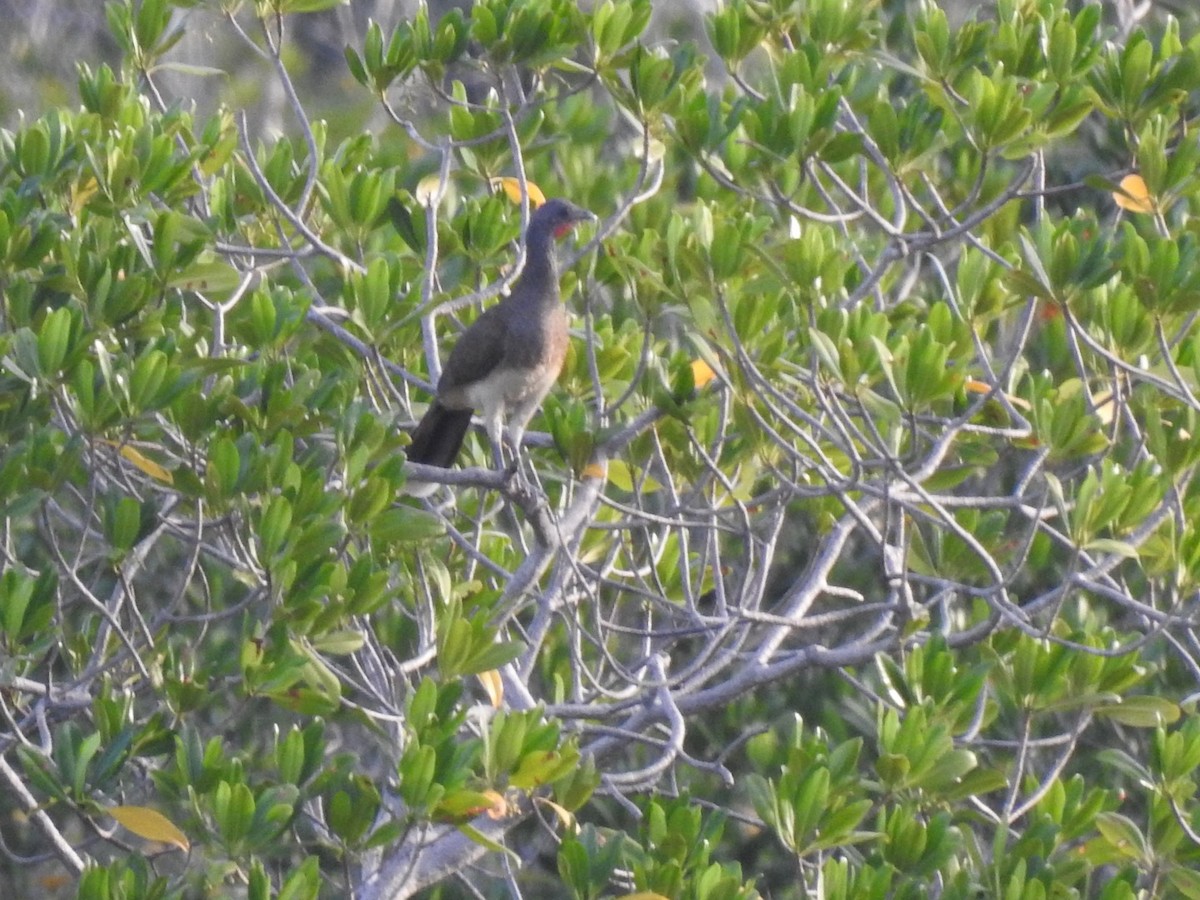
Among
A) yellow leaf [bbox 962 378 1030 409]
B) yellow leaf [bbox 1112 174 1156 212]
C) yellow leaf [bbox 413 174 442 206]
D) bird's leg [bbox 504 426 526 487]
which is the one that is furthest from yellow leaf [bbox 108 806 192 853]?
yellow leaf [bbox 1112 174 1156 212]

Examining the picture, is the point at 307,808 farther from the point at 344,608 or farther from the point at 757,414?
the point at 757,414

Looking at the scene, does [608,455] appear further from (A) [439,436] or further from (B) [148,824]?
(B) [148,824]

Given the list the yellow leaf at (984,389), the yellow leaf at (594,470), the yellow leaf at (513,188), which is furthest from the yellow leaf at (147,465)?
the yellow leaf at (984,389)

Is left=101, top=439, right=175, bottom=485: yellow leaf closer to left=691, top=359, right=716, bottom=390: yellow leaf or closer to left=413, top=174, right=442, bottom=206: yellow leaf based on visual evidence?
left=413, top=174, right=442, bottom=206: yellow leaf

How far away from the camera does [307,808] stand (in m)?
3.87

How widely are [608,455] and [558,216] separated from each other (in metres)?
0.97

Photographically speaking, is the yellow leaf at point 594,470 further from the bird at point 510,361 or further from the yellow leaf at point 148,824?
the yellow leaf at point 148,824

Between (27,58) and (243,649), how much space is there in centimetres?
584

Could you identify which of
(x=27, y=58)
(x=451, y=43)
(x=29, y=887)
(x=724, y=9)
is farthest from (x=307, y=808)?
(x=27, y=58)

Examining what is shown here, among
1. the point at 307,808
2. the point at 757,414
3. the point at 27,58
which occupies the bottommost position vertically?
the point at 27,58

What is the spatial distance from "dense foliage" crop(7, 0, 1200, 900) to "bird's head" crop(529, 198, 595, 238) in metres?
0.09

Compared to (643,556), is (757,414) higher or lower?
higher

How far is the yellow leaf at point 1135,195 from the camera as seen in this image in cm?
394

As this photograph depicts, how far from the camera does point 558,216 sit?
4711 millimetres
